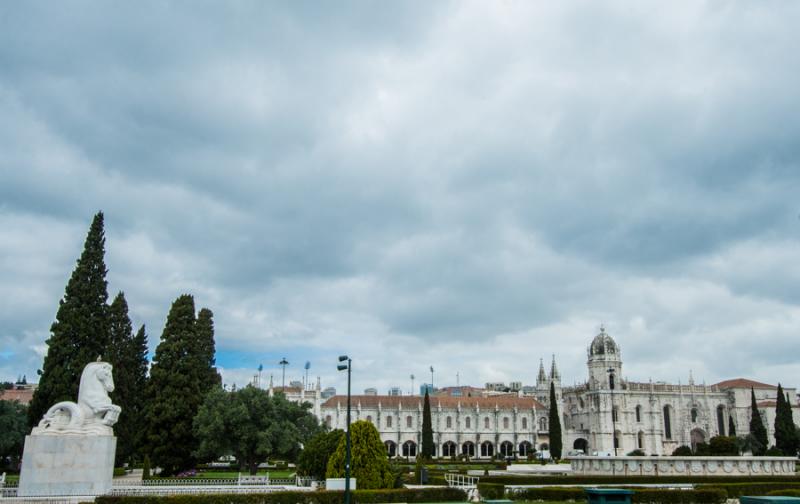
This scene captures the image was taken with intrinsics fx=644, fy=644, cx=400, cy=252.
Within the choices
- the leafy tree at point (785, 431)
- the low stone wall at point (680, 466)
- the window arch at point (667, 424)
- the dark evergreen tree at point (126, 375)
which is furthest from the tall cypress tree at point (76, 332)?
the window arch at point (667, 424)

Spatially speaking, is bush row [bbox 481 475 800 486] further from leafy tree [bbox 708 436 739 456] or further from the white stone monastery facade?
the white stone monastery facade

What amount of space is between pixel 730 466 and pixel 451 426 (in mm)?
56830

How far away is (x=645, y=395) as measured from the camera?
3711 inches

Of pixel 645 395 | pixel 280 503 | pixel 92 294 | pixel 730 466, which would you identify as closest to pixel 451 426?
pixel 645 395

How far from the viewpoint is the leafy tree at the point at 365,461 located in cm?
2541

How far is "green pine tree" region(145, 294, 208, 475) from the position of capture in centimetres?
3834

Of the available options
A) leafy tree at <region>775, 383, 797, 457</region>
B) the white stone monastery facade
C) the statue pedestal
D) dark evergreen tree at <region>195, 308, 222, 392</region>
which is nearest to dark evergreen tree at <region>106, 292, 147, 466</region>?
dark evergreen tree at <region>195, 308, 222, 392</region>

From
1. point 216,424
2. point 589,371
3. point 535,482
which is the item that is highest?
point 589,371

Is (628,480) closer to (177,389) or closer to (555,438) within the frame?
(177,389)

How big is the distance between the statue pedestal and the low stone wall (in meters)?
26.8

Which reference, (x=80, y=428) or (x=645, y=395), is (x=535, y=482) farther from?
(x=645, y=395)

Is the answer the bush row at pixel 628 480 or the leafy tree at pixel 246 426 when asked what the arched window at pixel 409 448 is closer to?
the leafy tree at pixel 246 426

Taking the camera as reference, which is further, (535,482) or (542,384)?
(542,384)

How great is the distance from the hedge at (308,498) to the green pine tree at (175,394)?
18501 mm
